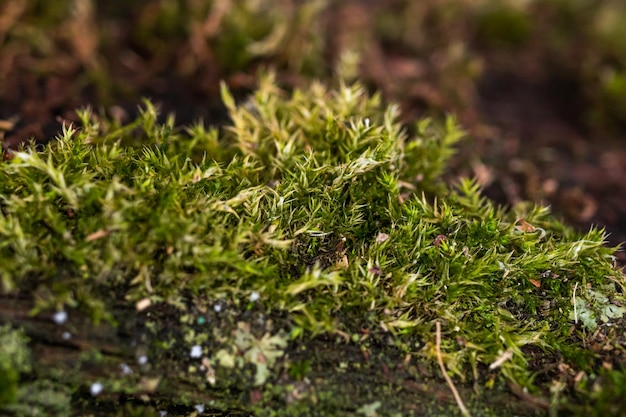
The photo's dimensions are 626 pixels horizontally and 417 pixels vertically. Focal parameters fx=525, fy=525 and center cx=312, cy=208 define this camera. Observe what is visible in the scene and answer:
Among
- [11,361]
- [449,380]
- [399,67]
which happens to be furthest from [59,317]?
[399,67]

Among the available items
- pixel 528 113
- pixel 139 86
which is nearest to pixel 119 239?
pixel 139 86

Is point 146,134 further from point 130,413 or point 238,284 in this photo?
point 130,413

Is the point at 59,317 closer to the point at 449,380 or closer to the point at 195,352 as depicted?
the point at 195,352

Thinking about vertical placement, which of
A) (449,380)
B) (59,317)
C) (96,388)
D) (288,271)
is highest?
(59,317)

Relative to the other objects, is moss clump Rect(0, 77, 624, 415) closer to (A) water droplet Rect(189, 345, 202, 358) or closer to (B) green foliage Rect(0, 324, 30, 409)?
(A) water droplet Rect(189, 345, 202, 358)

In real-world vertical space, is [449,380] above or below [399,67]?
below

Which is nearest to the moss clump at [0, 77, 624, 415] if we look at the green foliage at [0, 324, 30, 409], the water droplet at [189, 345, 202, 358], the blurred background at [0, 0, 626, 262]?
the water droplet at [189, 345, 202, 358]

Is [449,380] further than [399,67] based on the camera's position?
No

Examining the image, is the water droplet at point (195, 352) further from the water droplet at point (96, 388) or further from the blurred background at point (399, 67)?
the blurred background at point (399, 67)
